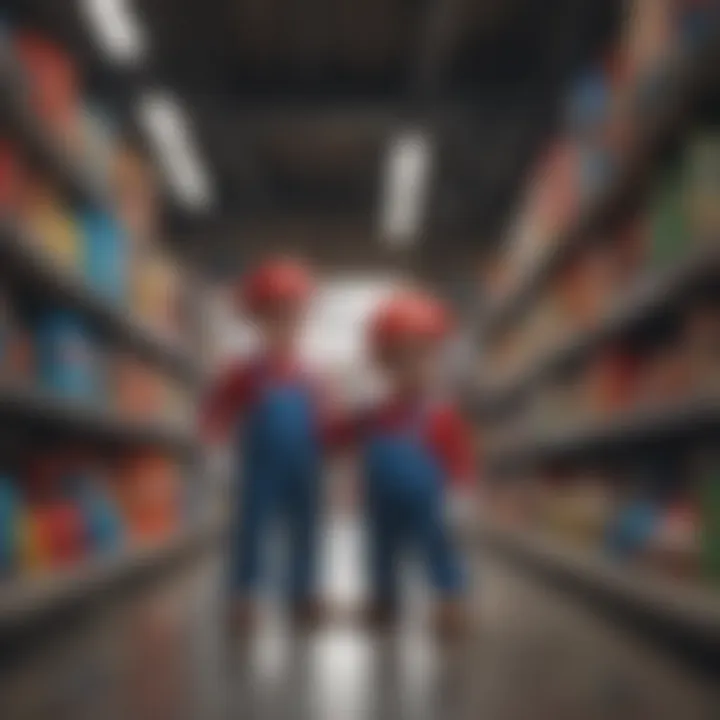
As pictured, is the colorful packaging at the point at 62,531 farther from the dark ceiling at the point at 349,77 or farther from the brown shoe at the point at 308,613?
the dark ceiling at the point at 349,77

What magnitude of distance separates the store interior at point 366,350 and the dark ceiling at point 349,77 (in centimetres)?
2

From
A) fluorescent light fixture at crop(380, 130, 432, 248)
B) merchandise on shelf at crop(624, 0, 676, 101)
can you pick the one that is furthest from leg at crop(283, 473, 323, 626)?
fluorescent light fixture at crop(380, 130, 432, 248)

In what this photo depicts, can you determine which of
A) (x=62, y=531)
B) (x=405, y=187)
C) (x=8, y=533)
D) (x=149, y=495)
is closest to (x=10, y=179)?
(x=8, y=533)

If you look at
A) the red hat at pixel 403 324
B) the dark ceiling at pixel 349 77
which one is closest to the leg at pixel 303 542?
the red hat at pixel 403 324

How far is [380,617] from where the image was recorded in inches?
128

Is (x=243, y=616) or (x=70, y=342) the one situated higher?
(x=70, y=342)

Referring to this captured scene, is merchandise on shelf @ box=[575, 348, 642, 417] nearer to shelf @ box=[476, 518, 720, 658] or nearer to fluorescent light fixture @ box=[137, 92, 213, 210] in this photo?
shelf @ box=[476, 518, 720, 658]

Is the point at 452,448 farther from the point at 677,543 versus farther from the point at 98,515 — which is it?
the point at 98,515

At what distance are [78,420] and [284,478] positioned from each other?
0.74m

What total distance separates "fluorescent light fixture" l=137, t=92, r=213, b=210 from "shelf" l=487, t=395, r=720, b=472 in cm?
264

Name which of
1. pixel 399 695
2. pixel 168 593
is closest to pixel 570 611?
pixel 168 593

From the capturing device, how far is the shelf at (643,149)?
2465mm

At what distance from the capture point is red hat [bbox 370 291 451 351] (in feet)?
10.6

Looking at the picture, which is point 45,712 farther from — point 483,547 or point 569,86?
point 483,547
